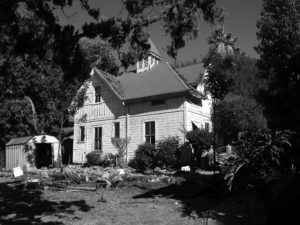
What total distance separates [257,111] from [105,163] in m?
10.3

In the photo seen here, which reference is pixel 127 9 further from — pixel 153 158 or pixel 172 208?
pixel 153 158

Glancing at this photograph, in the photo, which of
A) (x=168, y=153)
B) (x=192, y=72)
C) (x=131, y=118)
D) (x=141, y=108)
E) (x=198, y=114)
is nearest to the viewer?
(x=168, y=153)

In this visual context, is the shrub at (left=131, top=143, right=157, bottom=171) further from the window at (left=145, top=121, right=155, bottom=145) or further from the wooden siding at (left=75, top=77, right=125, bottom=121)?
the wooden siding at (left=75, top=77, right=125, bottom=121)

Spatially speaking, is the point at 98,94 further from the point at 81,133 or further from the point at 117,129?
the point at 81,133

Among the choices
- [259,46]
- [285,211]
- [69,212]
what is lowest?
[69,212]

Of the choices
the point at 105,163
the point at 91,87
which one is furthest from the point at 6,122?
the point at 105,163

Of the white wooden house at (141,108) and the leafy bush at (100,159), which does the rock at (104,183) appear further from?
the leafy bush at (100,159)

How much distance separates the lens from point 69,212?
304 inches

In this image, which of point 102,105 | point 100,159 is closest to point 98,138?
point 100,159

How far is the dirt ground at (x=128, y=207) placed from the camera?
696 cm

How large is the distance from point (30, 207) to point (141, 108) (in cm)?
1358

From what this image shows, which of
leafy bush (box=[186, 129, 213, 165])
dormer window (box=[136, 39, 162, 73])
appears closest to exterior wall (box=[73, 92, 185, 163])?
leafy bush (box=[186, 129, 213, 165])

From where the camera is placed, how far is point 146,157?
18781 mm

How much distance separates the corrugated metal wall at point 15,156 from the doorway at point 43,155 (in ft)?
2.91
